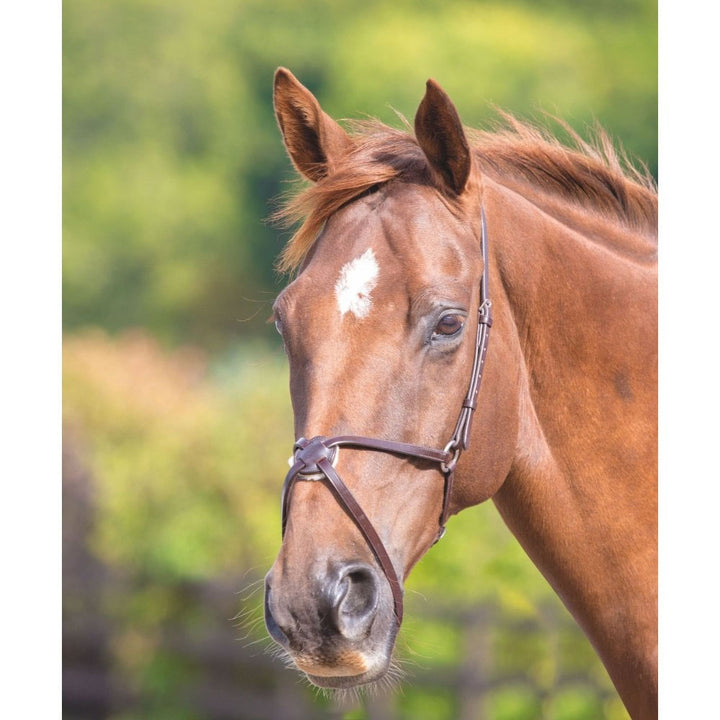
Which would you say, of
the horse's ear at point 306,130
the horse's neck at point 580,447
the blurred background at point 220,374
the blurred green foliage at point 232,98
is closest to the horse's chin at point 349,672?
the horse's neck at point 580,447

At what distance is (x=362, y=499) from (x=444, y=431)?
0.60ft

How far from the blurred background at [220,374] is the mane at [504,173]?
1.11 meters

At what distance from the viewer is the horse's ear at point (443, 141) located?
1.39 metres

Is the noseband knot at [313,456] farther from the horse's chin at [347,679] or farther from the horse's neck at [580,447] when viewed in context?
the horse's neck at [580,447]

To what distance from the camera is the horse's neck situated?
1528 mm

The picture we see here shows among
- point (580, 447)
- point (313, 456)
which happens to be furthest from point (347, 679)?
point (580, 447)

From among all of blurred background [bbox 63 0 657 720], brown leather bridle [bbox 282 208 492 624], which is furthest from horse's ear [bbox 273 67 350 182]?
blurred background [bbox 63 0 657 720]

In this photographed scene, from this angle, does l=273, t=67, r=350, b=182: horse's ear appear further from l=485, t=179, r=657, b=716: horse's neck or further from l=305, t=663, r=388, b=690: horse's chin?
l=305, t=663, r=388, b=690: horse's chin

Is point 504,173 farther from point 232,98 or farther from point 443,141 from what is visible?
point 232,98

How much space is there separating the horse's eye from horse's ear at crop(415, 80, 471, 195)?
0.79 ft

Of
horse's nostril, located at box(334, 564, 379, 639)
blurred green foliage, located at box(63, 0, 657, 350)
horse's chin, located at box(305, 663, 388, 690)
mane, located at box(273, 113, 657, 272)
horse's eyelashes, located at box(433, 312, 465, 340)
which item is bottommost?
horse's chin, located at box(305, 663, 388, 690)

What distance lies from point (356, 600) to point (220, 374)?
2560 millimetres

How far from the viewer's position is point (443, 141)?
144 centimetres
